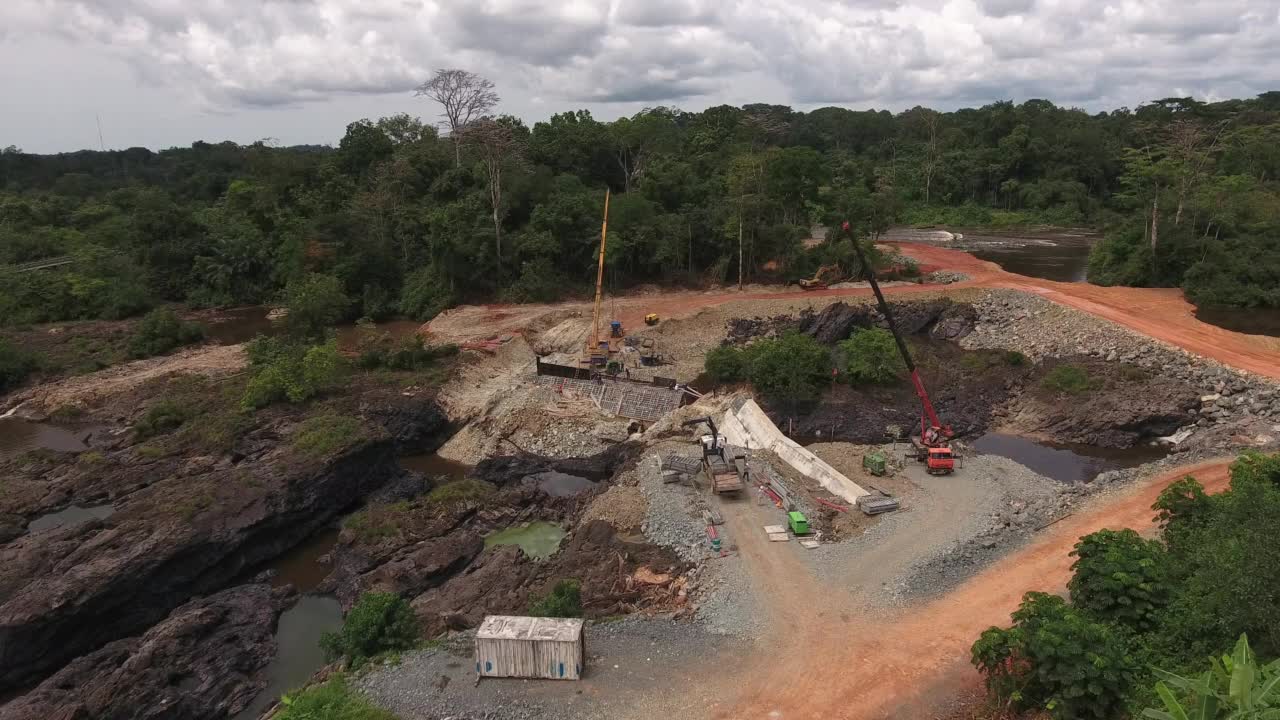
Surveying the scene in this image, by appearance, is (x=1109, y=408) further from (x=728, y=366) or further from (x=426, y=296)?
(x=426, y=296)

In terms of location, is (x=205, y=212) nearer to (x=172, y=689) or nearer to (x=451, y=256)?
(x=451, y=256)

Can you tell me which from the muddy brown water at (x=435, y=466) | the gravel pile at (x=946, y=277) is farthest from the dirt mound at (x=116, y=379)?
the gravel pile at (x=946, y=277)

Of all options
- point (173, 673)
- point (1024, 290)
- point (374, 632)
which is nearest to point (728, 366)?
point (374, 632)

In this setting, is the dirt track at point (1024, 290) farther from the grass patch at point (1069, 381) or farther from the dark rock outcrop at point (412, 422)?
the dark rock outcrop at point (412, 422)

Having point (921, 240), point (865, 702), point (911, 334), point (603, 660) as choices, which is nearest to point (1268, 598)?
point (865, 702)

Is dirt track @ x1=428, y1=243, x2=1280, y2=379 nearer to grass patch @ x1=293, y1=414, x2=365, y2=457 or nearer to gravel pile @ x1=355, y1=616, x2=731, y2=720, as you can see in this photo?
grass patch @ x1=293, y1=414, x2=365, y2=457

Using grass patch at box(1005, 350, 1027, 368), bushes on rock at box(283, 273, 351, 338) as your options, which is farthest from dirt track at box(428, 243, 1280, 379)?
bushes on rock at box(283, 273, 351, 338)
